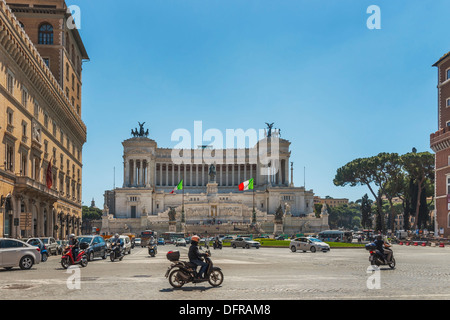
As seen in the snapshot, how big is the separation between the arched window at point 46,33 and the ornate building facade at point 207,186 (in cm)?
5340

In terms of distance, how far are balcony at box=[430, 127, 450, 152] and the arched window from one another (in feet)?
167

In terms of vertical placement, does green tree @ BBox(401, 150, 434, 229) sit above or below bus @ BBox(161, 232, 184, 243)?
above

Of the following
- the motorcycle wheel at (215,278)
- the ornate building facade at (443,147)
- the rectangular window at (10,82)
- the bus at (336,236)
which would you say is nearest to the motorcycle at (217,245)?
the bus at (336,236)

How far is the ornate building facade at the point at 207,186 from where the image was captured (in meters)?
126

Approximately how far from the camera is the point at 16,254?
1089 inches

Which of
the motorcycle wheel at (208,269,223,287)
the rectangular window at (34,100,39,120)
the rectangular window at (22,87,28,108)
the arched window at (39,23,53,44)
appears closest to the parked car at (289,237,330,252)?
the rectangular window at (34,100,39,120)

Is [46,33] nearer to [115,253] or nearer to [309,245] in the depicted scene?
[115,253]

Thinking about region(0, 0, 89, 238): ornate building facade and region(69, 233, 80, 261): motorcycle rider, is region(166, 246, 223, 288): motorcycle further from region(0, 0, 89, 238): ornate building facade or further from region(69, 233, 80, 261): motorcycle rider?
region(0, 0, 89, 238): ornate building facade

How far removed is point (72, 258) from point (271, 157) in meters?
118

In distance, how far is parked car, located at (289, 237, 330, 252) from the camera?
50.5 metres

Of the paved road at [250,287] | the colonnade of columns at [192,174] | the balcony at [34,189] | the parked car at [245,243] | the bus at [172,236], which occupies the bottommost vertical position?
the bus at [172,236]

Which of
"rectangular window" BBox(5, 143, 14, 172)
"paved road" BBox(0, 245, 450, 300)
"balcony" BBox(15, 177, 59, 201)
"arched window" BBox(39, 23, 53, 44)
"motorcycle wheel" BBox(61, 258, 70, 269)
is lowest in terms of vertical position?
"motorcycle wheel" BBox(61, 258, 70, 269)

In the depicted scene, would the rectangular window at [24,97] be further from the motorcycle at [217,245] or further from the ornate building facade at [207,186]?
the ornate building facade at [207,186]
